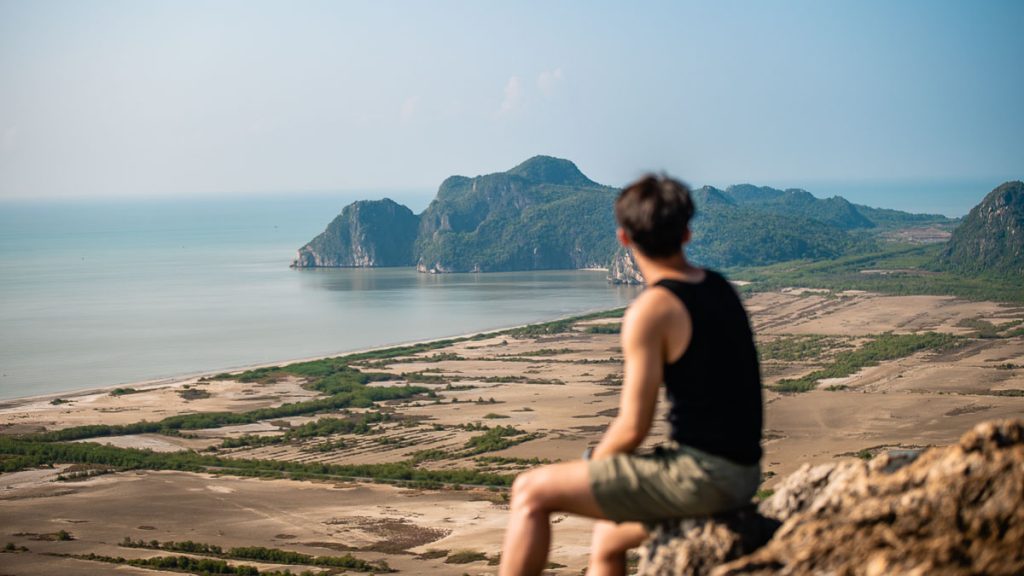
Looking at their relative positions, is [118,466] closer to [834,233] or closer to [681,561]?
[681,561]

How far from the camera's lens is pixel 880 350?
61156 millimetres

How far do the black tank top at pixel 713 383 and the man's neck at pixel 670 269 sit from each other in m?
0.06

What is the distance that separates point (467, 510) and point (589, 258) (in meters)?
113

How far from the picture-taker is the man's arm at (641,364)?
A: 457 centimetres

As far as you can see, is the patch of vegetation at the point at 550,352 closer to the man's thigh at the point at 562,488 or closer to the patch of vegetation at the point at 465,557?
the patch of vegetation at the point at 465,557

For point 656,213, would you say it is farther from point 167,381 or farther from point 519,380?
point 167,381

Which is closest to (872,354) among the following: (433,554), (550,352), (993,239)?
(550,352)

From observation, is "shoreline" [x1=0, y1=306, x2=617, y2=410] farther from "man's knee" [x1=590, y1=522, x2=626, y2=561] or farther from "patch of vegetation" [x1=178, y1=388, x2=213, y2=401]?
"man's knee" [x1=590, y1=522, x2=626, y2=561]

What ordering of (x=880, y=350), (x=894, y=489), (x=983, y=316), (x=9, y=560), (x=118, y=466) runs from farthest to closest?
(x=983, y=316)
(x=880, y=350)
(x=118, y=466)
(x=9, y=560)
(x=894, y=489)

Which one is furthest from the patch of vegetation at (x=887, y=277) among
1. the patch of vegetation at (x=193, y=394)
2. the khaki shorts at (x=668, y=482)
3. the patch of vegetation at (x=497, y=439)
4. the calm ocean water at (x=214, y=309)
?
the khaki shorts at (x=668, y=482)

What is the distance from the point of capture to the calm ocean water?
6412 centimetres

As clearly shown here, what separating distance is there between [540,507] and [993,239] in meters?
113

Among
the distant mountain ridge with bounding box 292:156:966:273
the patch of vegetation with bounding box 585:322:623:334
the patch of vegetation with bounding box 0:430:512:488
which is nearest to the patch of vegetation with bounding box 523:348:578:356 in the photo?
the patch of vegetation with bounding box 585:322:623:334

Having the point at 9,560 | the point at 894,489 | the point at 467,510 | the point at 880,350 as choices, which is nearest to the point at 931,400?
the point at 880,350
